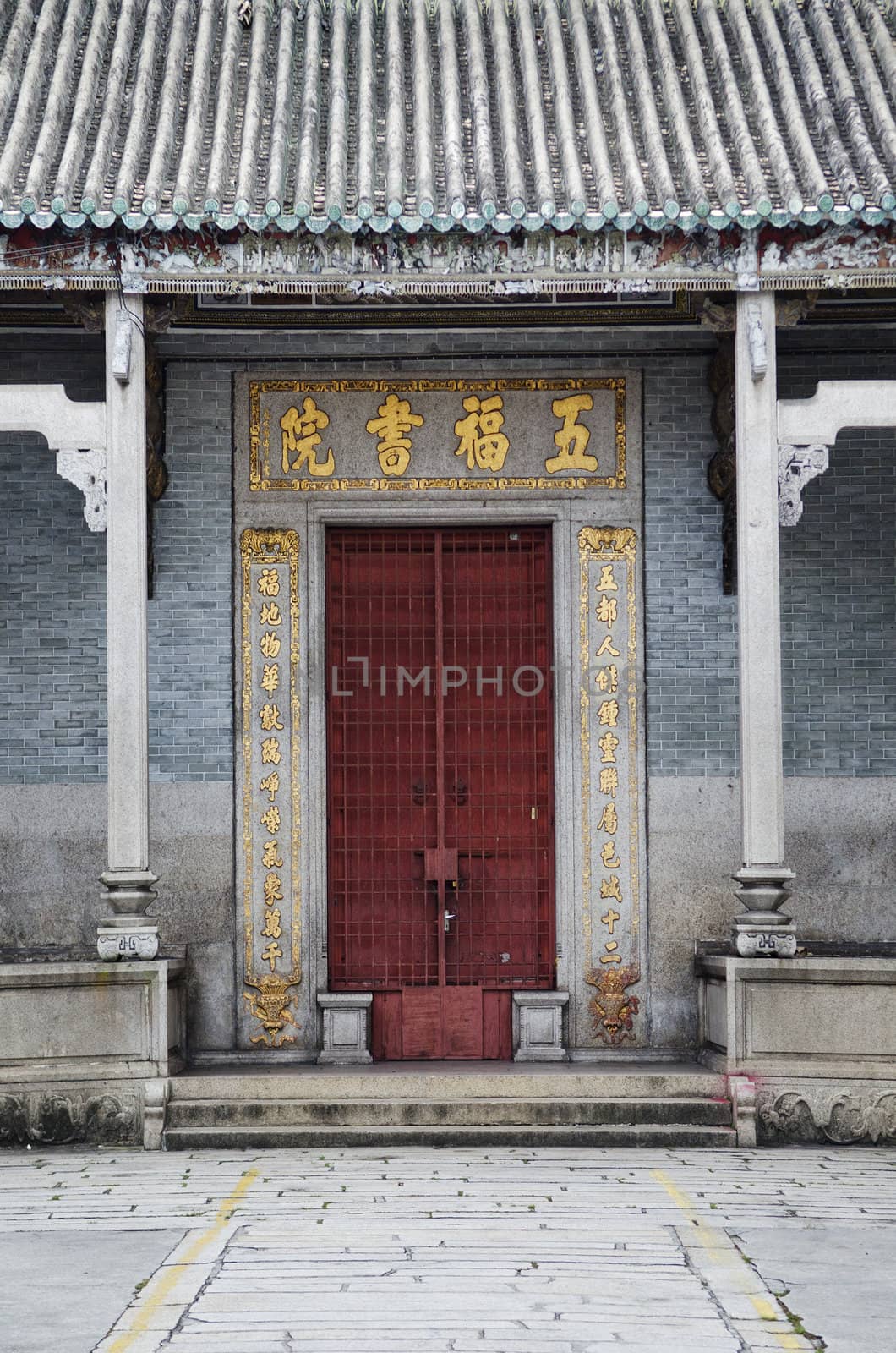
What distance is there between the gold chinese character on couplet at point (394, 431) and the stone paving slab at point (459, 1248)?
13.8ft

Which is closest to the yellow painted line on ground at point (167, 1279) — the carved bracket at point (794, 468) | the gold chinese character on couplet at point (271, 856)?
the gold chinese character on couplet at point (271, 856)

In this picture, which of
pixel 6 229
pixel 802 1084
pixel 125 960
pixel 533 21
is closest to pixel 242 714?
pixel 125 960

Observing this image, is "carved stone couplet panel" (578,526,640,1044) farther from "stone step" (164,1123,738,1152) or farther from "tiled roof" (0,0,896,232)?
"tiled roof" (0,0,896,232)

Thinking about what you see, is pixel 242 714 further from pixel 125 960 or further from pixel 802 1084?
pixel 802 1084

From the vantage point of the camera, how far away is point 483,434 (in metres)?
11.3

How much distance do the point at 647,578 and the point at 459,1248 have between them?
5.21 metres

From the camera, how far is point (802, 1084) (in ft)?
30.8

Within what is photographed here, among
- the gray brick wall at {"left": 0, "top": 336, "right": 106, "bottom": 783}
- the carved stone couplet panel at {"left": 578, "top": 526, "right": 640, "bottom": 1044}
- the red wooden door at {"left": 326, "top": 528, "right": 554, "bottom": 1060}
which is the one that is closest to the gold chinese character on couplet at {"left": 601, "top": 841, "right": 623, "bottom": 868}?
the carved stone couplet panel at {"left": 578, "top": 526, "right": 640, "bottom": 1044}

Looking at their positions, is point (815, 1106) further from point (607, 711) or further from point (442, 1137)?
point (607, 711)

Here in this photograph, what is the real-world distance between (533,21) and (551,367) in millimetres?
2310

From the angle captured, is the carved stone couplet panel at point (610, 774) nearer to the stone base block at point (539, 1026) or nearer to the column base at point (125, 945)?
the stone base block at point (539, 1026)

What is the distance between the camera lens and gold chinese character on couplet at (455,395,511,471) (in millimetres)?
11219

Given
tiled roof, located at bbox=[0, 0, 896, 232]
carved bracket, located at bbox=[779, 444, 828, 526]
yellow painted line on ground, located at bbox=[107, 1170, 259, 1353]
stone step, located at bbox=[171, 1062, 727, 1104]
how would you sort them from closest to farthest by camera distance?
1. yellow painted line on ground, located at bbox=[107, 1170, 259, 1353]
2. tiled roof, located at bbox=[0, 0, 896, 232]
3. stone step, located at bbox=[171, 1062, 727, 1104]
4. carved bracket, located at bbox=[779, 444, 828, 526]

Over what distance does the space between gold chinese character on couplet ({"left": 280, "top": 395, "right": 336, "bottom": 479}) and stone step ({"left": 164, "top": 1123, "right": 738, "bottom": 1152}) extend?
13.3 feet
